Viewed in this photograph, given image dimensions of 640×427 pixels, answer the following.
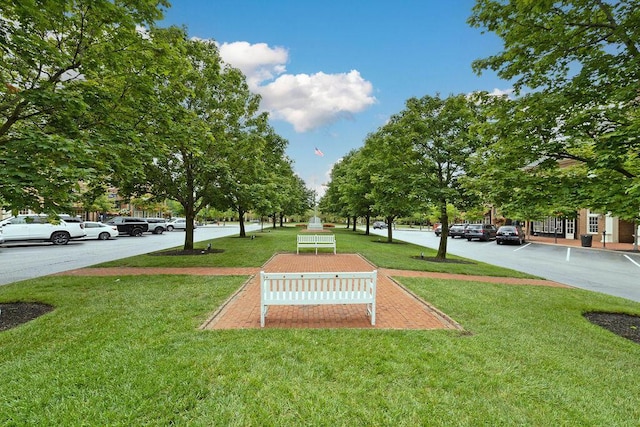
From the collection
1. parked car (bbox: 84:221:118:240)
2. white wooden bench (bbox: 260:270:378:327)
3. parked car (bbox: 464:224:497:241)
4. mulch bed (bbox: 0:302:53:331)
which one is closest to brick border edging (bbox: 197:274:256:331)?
white wooden bench (bbox: 260:270:378:327)

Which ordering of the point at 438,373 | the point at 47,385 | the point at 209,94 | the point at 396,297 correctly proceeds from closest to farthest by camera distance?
the point at 47,385, the point at 438,373, the point at 396,297, the point at 209,94

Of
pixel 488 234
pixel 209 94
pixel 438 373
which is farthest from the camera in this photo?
pixel 488 234

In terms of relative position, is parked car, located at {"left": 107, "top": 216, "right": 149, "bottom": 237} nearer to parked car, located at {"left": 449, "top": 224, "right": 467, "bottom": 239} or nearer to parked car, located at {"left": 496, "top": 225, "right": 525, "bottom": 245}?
parked car, located at {"left": 449, "top": 224, "right": 467, "bottom": 239}

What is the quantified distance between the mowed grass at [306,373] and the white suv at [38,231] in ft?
60.4

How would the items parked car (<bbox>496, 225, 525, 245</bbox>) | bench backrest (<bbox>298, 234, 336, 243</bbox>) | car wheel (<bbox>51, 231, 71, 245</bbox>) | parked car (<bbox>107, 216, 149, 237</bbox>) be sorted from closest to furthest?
bench backrest (<bbox>298, 234, 336, 243</bbox>)
car wheel (<bbox>51, 231, 71, 245</bbox>)
parked car (<bbox>496, 225, 525, 245</bbox>)
parked car (<bbox>107, 216, 149, 237</bbox>)

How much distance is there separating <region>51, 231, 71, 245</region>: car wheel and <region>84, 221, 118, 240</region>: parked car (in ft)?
9.94

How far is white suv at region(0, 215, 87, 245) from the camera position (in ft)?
62.6

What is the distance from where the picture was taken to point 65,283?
834 centimetres

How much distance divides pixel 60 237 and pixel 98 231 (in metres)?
4.10

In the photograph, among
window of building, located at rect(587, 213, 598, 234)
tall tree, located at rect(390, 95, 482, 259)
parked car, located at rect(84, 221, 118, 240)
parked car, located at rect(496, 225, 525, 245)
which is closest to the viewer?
tall tree, located at rect(390, 95, 482, 259)

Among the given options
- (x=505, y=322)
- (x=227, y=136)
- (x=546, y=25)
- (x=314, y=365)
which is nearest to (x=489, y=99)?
(x=546, y=25)

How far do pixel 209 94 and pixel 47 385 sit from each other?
551 inches

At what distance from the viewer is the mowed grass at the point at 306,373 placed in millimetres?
2986

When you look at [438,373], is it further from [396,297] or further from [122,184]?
[122,184]
